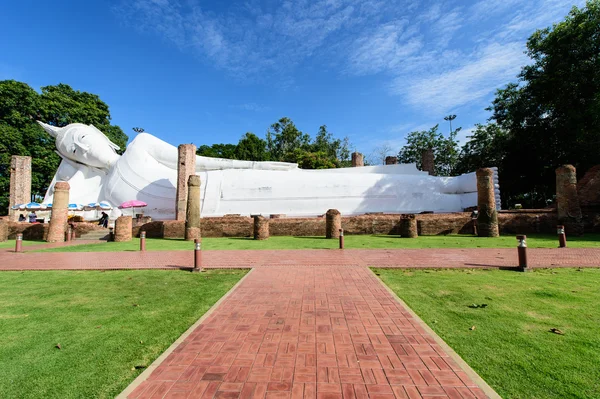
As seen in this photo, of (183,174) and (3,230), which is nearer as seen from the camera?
(3,230)

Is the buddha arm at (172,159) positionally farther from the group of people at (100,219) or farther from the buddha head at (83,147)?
the group of people at (100,219)

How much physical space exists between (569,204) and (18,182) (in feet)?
→ 103

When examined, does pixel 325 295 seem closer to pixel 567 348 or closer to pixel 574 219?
→ pixel 567 348

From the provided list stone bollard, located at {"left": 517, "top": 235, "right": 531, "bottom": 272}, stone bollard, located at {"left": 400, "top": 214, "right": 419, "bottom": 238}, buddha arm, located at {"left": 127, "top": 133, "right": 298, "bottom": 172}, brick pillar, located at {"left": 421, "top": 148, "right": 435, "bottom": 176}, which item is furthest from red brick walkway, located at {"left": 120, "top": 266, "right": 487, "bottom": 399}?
brick pillar, located at {"left": 421, "top": 148, "right": 435, "bottom": 176}

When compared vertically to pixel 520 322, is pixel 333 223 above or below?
above

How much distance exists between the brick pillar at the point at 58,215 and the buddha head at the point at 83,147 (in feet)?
29.9

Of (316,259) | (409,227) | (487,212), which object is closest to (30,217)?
(316,259)

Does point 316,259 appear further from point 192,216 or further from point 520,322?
point 192,216

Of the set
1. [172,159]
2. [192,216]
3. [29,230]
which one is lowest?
[29,230]

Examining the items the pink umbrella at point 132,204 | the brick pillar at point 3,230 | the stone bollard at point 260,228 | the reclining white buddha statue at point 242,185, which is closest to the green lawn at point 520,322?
the stone bollard at point 260,228

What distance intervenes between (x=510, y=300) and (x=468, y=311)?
0.85m

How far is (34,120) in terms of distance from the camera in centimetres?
2589

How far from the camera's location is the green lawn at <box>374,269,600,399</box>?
2.19 m

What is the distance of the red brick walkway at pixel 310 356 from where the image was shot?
212 centimetres
